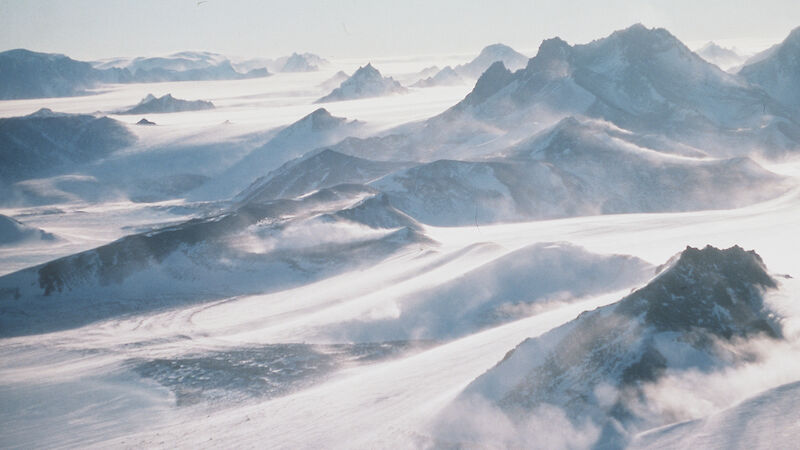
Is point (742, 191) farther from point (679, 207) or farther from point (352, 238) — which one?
point (352, 238)

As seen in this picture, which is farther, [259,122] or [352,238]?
[259,122]

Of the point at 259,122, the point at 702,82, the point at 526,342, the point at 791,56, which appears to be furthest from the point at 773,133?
the point at 259,122

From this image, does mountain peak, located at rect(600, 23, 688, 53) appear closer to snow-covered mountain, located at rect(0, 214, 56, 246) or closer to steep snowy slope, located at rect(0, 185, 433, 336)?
steep snowy slope, located at rect(0, 185, 433, 336)

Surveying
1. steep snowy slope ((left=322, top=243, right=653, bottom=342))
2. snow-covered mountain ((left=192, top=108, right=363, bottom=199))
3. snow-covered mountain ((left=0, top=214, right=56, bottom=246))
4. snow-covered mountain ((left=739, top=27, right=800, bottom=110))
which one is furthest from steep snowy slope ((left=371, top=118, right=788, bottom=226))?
snow-covered mountain ((left=739, top=27, right=800, bottom=110))

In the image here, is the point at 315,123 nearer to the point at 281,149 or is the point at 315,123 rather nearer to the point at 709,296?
the point at 281,149

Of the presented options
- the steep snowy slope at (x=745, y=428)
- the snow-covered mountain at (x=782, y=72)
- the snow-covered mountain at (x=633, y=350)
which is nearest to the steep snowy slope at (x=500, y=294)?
the snow-covered mountain at (x=633, y=350)
